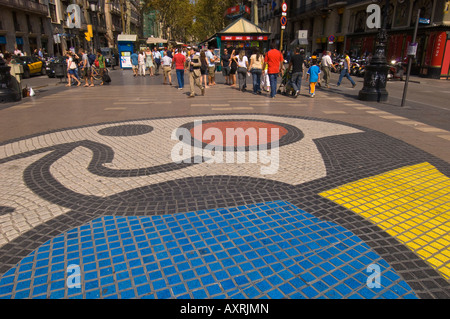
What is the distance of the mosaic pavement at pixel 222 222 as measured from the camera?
2.51 m

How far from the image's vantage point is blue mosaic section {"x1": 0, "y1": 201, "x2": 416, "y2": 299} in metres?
2.42

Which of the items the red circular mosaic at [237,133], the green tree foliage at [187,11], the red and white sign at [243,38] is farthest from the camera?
the green tree foliage at [187,11]

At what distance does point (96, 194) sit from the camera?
4.04 metres

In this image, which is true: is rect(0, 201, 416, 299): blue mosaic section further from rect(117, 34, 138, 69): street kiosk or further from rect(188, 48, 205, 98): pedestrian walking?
rect(117, 34, 138, 69): street kiosk

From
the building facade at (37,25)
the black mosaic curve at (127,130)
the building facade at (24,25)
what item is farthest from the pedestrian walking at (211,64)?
the building facade at (24,25)

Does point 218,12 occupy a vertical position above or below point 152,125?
above

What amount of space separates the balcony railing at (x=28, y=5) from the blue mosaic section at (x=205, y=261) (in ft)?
120

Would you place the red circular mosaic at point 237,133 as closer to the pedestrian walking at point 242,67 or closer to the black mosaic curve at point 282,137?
the black mosaic curve at point 282,137

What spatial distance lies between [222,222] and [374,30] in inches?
1297
